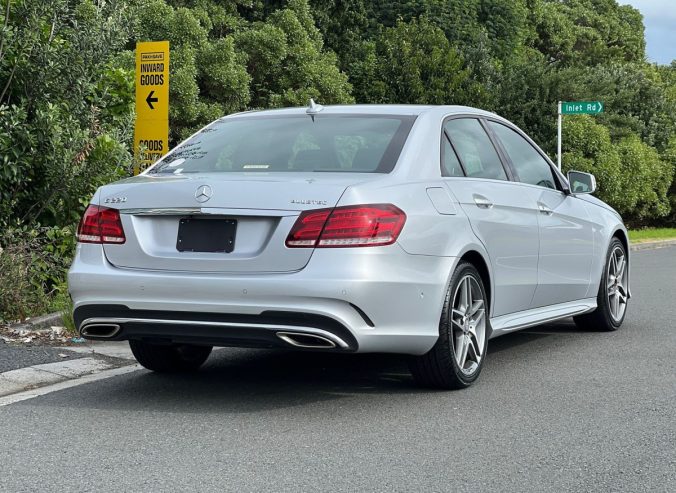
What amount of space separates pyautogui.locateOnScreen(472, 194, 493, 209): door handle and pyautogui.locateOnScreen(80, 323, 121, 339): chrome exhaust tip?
2225 mm

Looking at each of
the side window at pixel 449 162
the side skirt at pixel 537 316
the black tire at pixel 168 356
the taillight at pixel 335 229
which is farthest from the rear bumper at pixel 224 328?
the side skirt at pixel 537 316

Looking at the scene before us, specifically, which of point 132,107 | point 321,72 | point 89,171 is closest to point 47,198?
point 89,171

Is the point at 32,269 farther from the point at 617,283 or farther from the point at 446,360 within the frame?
the point at 617,283

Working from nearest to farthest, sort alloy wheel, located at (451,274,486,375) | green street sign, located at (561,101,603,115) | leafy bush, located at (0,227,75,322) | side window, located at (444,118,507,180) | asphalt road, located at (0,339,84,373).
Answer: alloy wheel, located at (451,274,486,375) < side window, located at (444,118,507,180) < asphalt road, located at (0,339,84,373) < leafy bush, located at (0,227,75,322) < green street sign, located at (561,101,603,115)

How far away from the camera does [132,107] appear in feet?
38.7

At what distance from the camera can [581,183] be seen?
8.62 m

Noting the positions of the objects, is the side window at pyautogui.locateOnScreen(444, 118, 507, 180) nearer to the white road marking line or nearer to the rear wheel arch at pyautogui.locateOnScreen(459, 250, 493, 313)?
the rear wheel arch at pyautogui.locateOnScreen(459, 250, 493, 313)

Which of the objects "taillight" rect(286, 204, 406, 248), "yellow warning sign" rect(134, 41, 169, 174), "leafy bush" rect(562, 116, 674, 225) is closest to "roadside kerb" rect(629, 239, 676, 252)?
"leafy bush" rect(562, 116, 674, 225)

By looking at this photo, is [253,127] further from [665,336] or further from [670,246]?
[670,246]

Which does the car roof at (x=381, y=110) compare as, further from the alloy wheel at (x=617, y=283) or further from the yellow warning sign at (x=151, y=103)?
the yellow warning sign at (x=151, y=103)

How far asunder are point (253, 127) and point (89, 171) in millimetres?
3603

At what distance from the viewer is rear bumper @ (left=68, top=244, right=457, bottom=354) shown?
565 centimetres

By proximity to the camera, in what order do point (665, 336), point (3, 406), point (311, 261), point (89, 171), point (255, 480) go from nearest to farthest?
point (255, 480) < point (311, 261) < point (3, 406) < point (665, 336) < point (89, 171)

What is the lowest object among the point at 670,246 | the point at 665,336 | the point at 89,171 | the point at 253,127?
the point at 670,246
